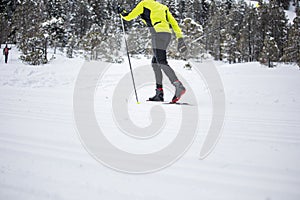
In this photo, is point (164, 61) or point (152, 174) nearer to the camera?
point (152, 174)

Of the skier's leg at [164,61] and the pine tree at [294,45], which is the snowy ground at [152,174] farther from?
the pine tree at [294,45]

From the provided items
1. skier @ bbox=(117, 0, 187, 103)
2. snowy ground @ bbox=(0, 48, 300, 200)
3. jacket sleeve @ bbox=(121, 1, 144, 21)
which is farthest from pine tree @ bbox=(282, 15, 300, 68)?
snowy ground @ bbox=(0, 48, 300, 200)

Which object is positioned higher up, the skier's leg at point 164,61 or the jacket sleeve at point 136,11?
the jacket sleeve at point 136,11

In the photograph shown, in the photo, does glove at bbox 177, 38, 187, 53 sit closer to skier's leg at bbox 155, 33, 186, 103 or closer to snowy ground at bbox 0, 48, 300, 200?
skier's leg at bbox 155, 33, 186, 103

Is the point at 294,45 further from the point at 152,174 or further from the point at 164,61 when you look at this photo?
the point at 152,174

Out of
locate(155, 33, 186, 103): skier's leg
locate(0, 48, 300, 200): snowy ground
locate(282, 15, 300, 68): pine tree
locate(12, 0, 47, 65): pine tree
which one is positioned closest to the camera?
locate(0, 48, 300, 200): snowy ground

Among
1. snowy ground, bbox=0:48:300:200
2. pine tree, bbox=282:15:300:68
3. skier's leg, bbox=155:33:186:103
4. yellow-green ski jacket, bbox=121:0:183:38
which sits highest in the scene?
pine tree, bbox=282:15:300:68

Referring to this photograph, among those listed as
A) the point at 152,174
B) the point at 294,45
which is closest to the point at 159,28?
the point at 152,174

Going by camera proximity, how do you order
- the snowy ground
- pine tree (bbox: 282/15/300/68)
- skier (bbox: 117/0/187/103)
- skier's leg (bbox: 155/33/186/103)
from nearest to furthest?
the snowy ground < skier's leg (bbox: 155/33/186/103) < skier (bbox: 117/0/187/103) < pine tree (bbox: 282/15/300/68)

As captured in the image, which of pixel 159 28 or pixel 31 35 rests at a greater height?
pixel 31 35

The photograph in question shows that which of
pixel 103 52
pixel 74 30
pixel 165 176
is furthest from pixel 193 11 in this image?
pixel 165 176

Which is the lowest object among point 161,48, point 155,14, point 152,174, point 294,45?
point 152,174

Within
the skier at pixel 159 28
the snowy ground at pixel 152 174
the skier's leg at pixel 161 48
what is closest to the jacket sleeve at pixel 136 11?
the skier at pixel 159 28

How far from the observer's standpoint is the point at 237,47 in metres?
35.0
